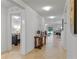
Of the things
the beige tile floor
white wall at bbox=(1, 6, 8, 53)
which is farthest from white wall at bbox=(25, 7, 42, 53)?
white wall at bbox=(1, 6, 8, 53)

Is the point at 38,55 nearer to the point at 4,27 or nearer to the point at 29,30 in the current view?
the point at 29,30

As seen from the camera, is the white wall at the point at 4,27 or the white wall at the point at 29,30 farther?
the white wall at the point at 4,27

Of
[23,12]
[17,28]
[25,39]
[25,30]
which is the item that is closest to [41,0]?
[23,12]

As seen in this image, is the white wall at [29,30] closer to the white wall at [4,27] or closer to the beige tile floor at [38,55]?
the beige tile floor at [38,55]

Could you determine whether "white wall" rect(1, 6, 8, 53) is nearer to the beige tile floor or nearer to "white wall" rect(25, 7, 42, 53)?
the beige tile floor

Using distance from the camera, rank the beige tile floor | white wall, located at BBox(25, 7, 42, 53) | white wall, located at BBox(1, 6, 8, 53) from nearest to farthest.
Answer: the beige tile floor < white wall, located at BBox(25, 7, 42, 53) < white wall, located at BBox(1, 6, 8, 53)

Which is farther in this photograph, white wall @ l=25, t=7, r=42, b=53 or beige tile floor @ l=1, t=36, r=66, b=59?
white wall @ l=25, t=7, r=42, b=53

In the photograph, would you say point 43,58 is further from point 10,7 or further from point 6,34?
point 10,7

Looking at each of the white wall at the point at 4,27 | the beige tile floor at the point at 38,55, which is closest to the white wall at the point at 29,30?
the beige tile floor at the point at 38,55

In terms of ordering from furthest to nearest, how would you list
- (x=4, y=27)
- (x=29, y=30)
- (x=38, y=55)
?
(x=29, y=30) < (x=4, y=27) < (x=38, y=55)

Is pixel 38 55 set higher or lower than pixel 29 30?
lower

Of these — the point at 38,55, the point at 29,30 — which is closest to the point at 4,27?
the point at 29,30

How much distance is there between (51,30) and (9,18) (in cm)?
1820

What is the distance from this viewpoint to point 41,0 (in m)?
4.35
